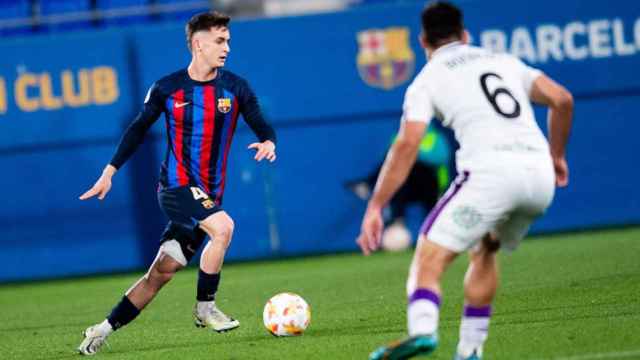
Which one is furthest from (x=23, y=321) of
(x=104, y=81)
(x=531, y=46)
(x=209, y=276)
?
(x=531, y=46)

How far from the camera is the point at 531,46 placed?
1741cm

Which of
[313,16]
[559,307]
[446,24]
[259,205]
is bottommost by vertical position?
[259,205]

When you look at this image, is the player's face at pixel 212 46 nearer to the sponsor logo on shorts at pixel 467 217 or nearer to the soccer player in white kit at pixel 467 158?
the soccer player in white kit at pixel 467 158

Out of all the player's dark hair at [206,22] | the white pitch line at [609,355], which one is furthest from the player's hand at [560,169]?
the player's dark hair at [206,22]

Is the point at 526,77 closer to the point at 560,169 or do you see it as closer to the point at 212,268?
the point at 560,169

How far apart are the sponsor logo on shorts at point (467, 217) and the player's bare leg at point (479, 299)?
15.6 inches

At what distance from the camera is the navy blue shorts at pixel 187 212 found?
364 inches

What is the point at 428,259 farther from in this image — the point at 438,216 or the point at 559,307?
the point at 559,307

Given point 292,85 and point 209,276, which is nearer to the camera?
point 209,276

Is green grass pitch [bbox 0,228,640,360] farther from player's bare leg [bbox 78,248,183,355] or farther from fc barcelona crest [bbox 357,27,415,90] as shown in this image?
fc barcelona crest [bbox 357,27,415,90]

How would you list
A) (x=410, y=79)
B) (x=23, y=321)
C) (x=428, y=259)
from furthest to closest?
(x=410, y=79) → (x=23, y=321) → (x=428, y=259)

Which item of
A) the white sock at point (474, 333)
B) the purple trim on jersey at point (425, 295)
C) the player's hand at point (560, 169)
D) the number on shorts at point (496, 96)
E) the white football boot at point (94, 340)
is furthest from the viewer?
the white football boot at point (94, 340)

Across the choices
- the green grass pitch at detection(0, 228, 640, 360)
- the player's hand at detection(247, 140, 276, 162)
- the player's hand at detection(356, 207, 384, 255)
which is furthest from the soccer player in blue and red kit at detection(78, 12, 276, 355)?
the player's hand at detection(356, 207, 384, 255)

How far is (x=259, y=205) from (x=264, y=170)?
0.45m
